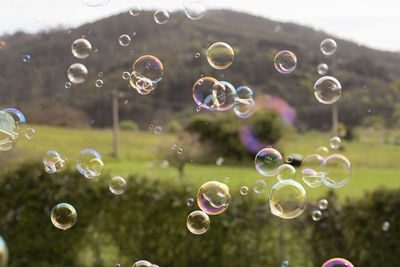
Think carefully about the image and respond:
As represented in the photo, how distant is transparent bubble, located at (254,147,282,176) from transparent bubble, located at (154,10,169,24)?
1.30 metres

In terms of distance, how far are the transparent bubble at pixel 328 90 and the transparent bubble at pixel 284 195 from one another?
2.48 feet

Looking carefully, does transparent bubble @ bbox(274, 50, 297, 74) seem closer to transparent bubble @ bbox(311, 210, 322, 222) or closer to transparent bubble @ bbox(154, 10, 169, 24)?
transparent bubble @ bbox(154, 10, 169, 24)

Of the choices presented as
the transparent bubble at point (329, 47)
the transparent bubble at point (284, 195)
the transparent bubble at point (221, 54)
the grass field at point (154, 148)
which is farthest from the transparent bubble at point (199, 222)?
the grass field at point (154, 148)

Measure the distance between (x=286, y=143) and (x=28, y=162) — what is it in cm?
2559

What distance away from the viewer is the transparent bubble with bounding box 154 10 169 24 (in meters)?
2.81

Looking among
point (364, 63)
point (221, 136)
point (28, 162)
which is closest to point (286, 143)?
point (221, 136)

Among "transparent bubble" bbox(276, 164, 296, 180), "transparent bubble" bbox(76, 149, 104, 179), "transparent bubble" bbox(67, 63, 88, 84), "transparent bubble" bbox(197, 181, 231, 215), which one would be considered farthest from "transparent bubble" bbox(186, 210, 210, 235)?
"transparent bubble" bbox(67, 63, 88, 84)

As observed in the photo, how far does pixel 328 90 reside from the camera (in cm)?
281

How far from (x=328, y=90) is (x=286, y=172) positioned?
2.35ft

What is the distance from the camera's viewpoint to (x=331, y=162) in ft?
8.84

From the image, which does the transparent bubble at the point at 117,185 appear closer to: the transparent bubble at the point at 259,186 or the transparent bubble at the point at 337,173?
the transparent bubble at the point at 259,186

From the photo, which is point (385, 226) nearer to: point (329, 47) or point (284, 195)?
point (284, 195)

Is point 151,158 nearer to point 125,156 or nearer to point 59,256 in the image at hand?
point 125,156

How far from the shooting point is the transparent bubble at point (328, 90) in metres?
2.78
